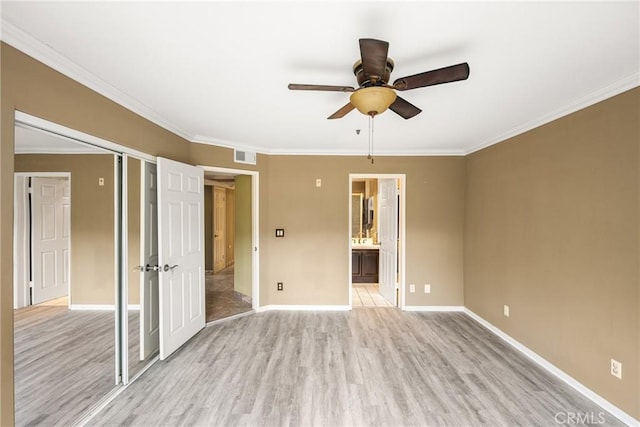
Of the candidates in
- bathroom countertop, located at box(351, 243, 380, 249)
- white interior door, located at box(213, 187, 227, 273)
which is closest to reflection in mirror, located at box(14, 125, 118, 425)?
white interior door, located at box(213, 187, 227, 273)

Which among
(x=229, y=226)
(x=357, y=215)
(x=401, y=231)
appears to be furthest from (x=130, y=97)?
(x=229, y=226)

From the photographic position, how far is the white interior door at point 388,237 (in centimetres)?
430

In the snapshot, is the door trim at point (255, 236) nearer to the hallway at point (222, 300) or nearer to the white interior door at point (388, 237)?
the hallway at point (222, 300)

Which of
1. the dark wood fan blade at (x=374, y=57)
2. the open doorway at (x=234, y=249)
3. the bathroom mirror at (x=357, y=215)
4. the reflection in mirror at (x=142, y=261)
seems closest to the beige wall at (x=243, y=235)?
the open doorway at (x=234, y=249)

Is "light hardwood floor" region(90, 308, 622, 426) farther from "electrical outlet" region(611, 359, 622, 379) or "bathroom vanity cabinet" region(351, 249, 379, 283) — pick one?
"bathroom vanity cabinet" region(351, 249, 379, 283)

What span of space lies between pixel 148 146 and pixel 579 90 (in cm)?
384

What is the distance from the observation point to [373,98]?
1.49 meters

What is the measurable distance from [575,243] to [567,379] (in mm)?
1252

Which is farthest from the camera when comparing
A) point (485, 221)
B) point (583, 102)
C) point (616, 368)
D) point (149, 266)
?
point (485, 221)

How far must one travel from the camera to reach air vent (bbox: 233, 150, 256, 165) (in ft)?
12.3

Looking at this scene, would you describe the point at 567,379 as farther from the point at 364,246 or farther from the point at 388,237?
the point at 364,246

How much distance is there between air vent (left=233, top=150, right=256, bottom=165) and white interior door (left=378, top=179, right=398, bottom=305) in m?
2.34

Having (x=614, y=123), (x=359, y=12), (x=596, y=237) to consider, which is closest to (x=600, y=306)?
(x=596, y=237)

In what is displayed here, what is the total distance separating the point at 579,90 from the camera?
2.07 meters
